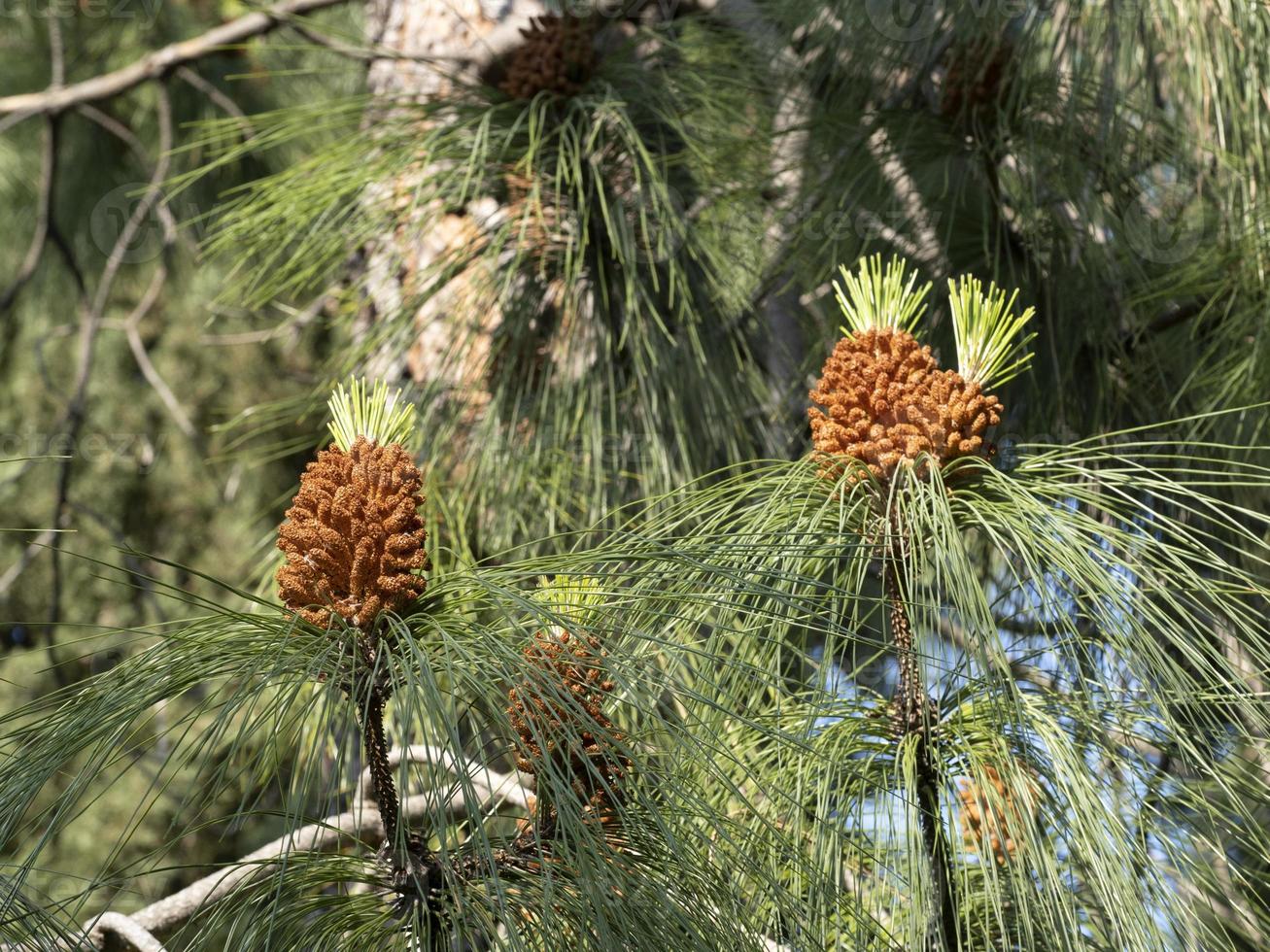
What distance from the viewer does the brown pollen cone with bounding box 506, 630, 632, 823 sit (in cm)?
61

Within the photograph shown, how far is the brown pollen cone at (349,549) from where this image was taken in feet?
2.15

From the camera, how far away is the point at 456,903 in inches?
23.3

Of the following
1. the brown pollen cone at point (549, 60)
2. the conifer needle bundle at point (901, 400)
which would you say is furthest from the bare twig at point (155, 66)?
the conifer needle bundle at point (901, 400)

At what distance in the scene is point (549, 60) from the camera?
53.1 inches

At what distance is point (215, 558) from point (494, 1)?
147 inches

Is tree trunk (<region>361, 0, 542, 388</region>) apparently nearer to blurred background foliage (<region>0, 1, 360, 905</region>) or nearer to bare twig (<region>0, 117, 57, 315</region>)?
blurred background foliage (<region>0, 1, 360, 905</region>)

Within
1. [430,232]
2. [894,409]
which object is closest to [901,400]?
[894,409]

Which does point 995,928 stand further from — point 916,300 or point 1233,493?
point 1233,493

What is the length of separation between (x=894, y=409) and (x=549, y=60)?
77 centimetres

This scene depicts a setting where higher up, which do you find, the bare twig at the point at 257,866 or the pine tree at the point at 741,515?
the pine tree at the point at 741,515

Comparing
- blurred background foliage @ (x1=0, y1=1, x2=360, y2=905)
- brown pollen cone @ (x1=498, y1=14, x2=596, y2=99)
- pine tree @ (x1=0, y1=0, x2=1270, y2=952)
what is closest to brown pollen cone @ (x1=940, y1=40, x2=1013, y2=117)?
pine tree @ (x1=0, y1=0, x2=1270, y2=952)

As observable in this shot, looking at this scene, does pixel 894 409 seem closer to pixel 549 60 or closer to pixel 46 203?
pixel 549 60

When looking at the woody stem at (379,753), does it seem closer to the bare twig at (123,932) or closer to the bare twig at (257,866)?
the bare twig at (257,866)

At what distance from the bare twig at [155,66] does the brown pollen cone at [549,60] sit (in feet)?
2.23
